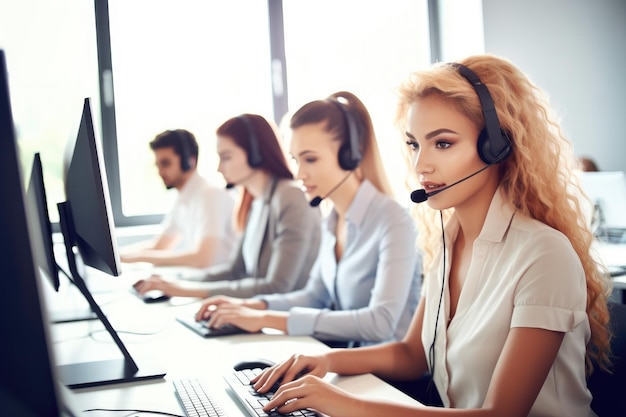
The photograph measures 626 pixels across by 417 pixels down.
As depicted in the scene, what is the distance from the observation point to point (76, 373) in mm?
1226

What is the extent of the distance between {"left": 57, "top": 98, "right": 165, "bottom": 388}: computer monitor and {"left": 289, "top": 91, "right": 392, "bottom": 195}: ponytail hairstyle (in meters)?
0.70

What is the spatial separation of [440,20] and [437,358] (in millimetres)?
3369

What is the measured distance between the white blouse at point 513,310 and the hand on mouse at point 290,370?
0.24 meters

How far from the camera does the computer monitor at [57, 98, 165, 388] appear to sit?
1108mm

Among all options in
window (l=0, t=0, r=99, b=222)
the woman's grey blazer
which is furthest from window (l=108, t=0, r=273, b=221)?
the woman's grey blazer

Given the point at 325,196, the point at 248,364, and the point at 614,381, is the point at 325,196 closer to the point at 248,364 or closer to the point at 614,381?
the point at 248,364

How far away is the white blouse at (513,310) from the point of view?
3.19 ft

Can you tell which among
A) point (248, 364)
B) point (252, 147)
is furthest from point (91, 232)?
point (252, 147)

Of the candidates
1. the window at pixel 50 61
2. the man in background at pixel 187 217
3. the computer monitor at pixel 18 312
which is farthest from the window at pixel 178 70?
the computer monitor at pixel 18 312

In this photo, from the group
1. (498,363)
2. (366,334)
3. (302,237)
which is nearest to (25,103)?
(302,237)

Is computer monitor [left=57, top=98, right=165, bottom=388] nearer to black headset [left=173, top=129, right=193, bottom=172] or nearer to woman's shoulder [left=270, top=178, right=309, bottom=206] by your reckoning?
woman's shoulder [left=270, top=178, right=309, bottom=206]

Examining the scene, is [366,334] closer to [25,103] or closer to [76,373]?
[76,373]

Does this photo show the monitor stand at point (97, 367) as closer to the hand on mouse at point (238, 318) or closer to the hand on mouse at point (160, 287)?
the hand on mouse at point (238, 318)

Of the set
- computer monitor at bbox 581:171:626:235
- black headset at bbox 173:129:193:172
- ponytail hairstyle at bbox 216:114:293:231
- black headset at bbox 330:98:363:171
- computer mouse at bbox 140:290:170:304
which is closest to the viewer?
black headset at bbox 330:98:363:171
